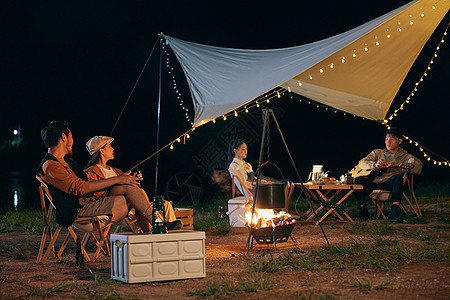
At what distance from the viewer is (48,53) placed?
17812 mm

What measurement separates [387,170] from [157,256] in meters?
4.25

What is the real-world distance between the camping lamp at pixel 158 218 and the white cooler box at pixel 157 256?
3.7 inches

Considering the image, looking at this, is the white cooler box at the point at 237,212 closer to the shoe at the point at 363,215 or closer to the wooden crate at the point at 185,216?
the wooden crate at the point at 185,216

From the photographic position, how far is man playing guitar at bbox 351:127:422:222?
6562 millimetres

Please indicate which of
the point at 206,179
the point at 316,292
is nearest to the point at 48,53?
the point at 206,179

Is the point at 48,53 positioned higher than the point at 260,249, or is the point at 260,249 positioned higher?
the point at 48,53

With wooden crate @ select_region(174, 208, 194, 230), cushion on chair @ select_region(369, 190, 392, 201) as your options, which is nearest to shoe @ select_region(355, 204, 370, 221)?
cushion on chair @ select_region(369, 190, 392, 201)

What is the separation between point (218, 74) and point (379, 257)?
3.08 m

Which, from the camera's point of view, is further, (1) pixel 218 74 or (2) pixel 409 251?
(1) pixel 218 74

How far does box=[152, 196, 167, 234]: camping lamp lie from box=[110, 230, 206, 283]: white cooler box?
95 millimetres

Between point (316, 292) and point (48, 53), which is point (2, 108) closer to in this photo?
point (48, 53)

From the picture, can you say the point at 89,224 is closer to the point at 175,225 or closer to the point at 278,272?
the point at 175,225

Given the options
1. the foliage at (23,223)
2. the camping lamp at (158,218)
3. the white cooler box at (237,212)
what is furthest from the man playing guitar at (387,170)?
the camping lamp at (158,218)

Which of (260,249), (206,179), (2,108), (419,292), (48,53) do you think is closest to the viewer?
(419,292)
